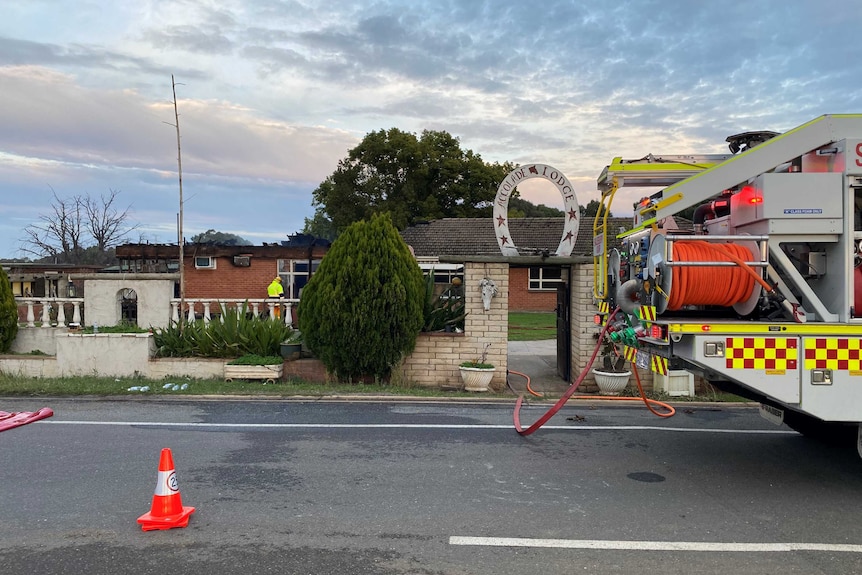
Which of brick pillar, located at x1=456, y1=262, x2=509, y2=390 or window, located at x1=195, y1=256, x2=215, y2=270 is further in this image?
window, located at x1=195, y1=256, x2=215, y2=270

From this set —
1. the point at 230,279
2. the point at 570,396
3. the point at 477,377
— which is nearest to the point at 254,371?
the point at 477,377

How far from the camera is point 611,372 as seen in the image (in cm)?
1076

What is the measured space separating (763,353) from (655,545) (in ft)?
6.01

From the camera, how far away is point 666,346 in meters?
5.79

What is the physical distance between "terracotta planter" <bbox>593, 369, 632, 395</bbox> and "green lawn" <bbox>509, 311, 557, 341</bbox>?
8.77 metres

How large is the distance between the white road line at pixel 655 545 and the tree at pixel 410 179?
37.2 metres

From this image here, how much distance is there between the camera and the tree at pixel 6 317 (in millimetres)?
12117

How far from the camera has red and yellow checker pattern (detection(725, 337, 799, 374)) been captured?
530 cm

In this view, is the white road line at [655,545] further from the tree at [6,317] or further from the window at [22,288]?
the window at [22,288]

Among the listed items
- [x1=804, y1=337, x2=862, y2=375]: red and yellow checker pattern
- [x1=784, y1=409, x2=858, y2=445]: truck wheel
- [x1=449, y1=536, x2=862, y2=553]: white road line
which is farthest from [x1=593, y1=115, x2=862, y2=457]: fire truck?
[x1=784, y1=409, x2=858, y2=445]: truck wheel

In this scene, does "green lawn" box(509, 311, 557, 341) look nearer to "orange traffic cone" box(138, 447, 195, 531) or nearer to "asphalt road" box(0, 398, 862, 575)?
"asphalt road" box(0, 398, 862, 575)

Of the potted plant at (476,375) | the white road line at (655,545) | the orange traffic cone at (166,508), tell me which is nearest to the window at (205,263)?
the potted plant at (476,375)

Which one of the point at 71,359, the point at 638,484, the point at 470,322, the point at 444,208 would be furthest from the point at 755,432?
the point at 444,208

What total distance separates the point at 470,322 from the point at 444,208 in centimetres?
3201
